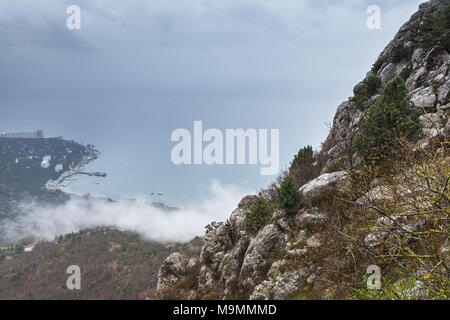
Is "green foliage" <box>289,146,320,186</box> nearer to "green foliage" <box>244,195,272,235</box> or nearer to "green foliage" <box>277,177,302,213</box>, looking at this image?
"green foliage" <box>244,195,272,235</box>

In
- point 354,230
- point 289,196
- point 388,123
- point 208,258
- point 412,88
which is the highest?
point 412,88

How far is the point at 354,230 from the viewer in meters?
11.1

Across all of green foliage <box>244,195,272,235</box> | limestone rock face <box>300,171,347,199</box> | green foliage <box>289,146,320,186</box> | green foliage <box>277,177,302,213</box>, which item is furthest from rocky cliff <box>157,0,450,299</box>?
green foliage <box>289,146,320,186</box>

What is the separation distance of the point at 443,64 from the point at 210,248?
99.0ft

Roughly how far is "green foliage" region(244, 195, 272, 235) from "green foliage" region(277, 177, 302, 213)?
10.5 feet

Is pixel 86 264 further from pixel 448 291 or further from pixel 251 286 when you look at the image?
pixel 448 291

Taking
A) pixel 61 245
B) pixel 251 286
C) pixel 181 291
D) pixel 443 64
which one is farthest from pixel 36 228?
pixel 443 64

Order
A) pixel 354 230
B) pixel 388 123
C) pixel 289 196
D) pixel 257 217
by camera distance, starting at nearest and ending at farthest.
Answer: pixel 354 230 → pixel 388 123 → pixel 289 196 → pixel 257 217

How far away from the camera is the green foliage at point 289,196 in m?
16.7

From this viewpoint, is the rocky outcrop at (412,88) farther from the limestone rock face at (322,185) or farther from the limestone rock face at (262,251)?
the limestone rock face at (262,251)

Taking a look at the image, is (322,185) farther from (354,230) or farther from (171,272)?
(171,272)

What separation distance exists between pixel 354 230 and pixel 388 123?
8234 mm

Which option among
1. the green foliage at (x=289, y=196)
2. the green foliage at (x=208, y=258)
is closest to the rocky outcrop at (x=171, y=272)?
the green foliage at (x=208, y=258)

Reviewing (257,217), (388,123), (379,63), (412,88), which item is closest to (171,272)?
(257,217)
